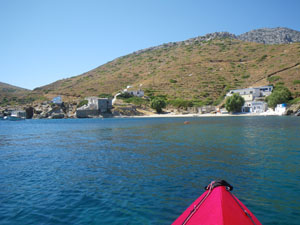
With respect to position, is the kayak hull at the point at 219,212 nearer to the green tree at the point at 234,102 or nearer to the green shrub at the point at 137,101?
the green tree at the point at 234,102

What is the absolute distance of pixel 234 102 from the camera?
250 ft

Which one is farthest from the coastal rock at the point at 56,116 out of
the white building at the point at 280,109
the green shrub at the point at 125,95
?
the white building at the point at 280,109

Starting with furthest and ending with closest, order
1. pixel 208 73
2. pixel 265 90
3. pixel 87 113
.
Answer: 1. pixel 208 73
2. pixel 87 113
3. pixel 265 90

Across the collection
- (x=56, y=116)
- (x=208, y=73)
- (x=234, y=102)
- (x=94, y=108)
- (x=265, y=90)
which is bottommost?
(x=56, y=116)

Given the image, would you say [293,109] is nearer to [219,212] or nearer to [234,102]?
[234,102]

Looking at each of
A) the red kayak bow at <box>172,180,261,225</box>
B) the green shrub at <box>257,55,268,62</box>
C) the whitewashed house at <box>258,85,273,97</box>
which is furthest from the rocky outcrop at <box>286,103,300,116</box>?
the red kayak bow at <box>172,180,261,225</box>

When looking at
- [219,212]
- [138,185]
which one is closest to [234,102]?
[138,185]

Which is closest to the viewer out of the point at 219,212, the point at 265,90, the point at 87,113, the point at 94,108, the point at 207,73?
the point at 219,212

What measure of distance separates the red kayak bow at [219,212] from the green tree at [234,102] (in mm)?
75127

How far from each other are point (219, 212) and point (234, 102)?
253 feet

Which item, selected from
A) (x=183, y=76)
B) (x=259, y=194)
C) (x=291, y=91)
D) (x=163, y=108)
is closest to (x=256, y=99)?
(x=291, y=91)

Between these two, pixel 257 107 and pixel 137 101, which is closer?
pixel 257 107

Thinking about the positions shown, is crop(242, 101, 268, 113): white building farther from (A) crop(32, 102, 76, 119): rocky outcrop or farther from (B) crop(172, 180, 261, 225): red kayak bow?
(B) crop(172, 180, 261, 225): red kayak bow

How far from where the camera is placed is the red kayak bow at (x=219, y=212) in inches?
165
